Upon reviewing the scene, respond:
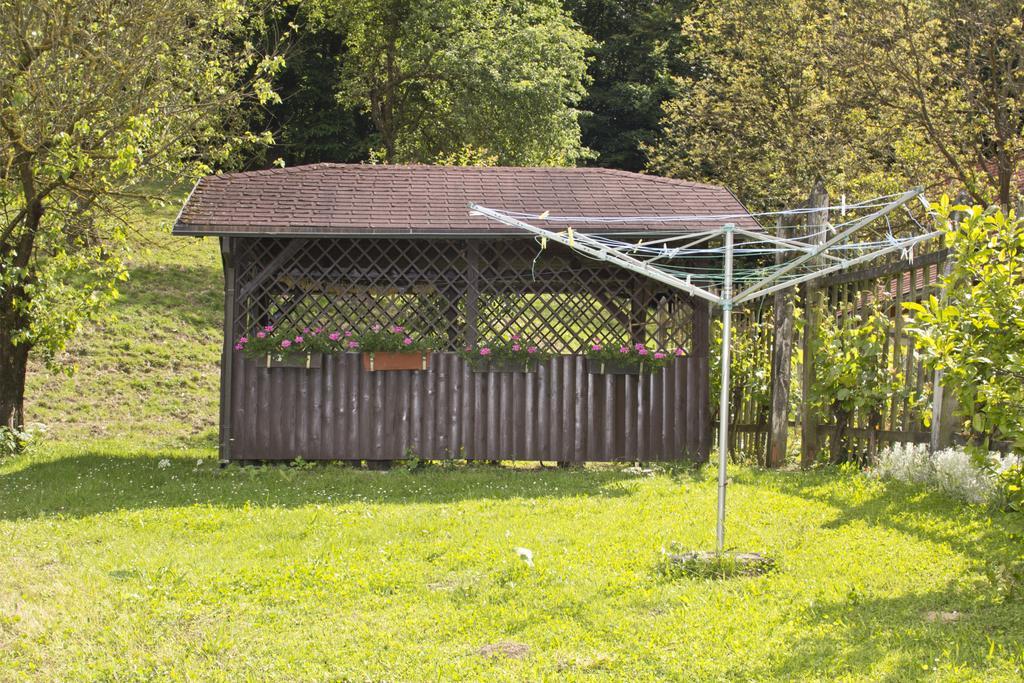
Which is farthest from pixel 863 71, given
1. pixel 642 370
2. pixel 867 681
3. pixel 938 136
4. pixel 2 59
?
pixel 867 681

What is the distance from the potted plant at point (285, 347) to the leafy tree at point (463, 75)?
1334cm

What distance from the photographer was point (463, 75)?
80.6 ft

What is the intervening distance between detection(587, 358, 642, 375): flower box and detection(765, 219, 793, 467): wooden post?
130 cm

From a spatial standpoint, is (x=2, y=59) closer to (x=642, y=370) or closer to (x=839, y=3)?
(x=642, y=370)

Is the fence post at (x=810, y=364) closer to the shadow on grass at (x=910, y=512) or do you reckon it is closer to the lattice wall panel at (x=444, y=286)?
the shadow on grass at (x=910, y=512)

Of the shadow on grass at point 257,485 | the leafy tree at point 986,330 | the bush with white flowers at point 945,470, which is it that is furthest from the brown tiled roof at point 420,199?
the leafy tree at point 986,330

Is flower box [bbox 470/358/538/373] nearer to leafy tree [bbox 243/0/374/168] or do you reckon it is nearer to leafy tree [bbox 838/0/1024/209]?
leafy tree [bbox 838/0/1024/209]

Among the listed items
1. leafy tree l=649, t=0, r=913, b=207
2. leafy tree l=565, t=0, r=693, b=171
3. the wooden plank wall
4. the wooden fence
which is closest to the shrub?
the wooden fence

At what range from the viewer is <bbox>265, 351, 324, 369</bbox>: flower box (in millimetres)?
10289

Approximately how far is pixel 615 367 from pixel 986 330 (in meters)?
5.50

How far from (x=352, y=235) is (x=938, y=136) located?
8308 mm

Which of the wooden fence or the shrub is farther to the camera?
the wooden fence

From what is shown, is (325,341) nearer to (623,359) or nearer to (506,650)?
(623,359)

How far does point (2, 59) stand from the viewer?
33.7 ft
